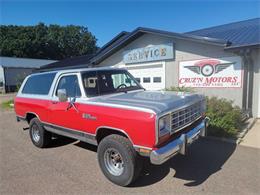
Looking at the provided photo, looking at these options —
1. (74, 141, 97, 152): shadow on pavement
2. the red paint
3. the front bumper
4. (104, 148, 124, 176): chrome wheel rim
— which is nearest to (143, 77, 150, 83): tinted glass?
(74, 141, 97, 152): shadow on pavement

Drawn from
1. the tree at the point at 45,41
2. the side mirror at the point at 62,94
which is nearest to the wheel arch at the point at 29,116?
the side mirror at the point at 62,94

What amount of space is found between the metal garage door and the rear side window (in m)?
6.90

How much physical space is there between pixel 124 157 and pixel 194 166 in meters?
1.77

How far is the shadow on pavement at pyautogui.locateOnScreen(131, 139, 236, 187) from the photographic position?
3.99 m

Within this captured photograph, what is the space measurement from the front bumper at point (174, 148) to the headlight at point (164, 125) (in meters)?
0.23

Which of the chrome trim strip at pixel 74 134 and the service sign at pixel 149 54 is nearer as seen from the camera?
the chrome trim strip at pixel 74 134

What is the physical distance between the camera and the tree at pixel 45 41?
173ft

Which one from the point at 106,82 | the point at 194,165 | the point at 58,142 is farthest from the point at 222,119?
the point at 58,142

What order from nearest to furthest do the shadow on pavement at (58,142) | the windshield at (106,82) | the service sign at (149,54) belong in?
the windshield at (106,82), the shadow on pavement at (58,142), the service sign at (149,54)

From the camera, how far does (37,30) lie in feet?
194

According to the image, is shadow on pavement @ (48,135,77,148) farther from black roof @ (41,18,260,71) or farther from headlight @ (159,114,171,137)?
black roof @ (41,18,260,71)

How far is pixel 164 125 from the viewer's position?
343 cm

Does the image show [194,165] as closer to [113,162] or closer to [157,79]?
[113,162]

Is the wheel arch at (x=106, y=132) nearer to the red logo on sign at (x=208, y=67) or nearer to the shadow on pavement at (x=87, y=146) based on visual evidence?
the shadow on pavement at (x=87, y=146)
